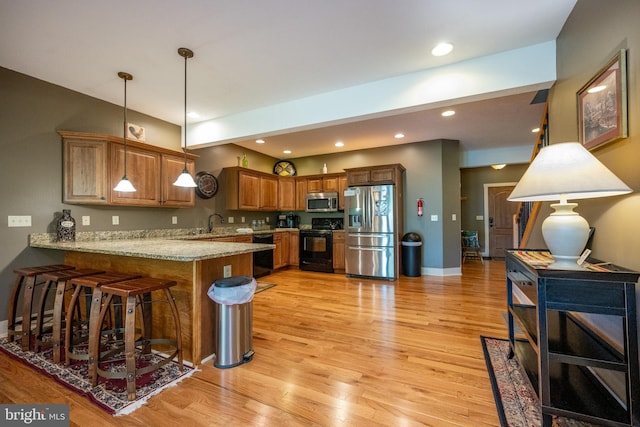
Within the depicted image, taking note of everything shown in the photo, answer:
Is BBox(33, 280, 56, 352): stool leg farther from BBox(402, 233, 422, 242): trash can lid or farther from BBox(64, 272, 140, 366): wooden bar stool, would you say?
BBox(402, 233, 422, 242): trash can lid

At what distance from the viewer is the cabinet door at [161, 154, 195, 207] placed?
369 cm

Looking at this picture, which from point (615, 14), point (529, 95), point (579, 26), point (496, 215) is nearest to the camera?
point (615, 14)

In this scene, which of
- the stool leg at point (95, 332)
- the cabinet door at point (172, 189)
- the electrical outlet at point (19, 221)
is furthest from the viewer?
the cabinet door at point (172, 189)

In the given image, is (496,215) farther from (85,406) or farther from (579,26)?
(85,406)

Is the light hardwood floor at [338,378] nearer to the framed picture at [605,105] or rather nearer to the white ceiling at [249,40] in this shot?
the framed picture at [605,105]

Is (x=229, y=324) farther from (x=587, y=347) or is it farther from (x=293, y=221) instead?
(x=293, y=221)

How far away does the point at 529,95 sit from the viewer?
324 cm

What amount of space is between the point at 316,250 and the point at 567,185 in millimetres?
4564

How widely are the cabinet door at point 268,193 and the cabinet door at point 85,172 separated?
277 cm

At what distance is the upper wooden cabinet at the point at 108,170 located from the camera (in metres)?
2.95

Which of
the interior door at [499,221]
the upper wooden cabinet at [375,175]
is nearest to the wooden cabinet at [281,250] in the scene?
the upper wooden cabinet at [375,175]

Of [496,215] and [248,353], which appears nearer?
[248,353]

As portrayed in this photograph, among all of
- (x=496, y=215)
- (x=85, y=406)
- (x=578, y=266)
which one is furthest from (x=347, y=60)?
(x=496, y=215)

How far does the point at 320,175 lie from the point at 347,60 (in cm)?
354
